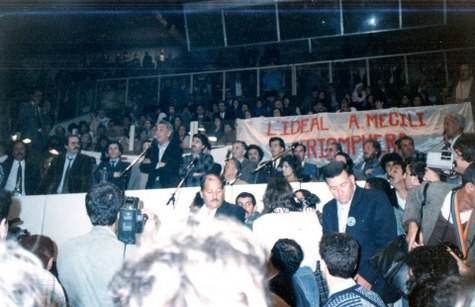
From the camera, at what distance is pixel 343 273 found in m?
2.33

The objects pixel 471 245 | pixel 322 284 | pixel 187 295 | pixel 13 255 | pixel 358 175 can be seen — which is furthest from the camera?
pixel 358 175

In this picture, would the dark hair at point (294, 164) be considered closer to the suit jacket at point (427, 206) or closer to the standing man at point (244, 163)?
the standing man at point (244, 163)

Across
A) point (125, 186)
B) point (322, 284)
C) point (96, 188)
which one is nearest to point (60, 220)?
point (125, 186)

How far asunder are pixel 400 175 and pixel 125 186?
3678 mm

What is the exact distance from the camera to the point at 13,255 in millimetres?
1124

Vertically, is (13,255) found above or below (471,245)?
above

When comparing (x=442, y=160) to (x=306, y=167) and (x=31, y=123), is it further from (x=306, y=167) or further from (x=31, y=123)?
(x=31, y=123)

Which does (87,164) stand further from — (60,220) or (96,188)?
(96,188)

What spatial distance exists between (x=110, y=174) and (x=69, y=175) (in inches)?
23.1

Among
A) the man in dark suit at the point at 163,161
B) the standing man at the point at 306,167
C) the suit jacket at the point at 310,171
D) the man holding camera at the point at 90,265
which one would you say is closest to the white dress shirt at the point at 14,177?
the man in dark suit at the point at 163,161

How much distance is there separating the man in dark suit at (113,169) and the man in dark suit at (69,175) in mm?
164

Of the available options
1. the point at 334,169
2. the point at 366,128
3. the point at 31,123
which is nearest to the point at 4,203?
the point at 334,169

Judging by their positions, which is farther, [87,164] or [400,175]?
[87,164]

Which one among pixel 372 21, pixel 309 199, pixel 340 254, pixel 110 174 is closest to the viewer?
pixel 340 254
